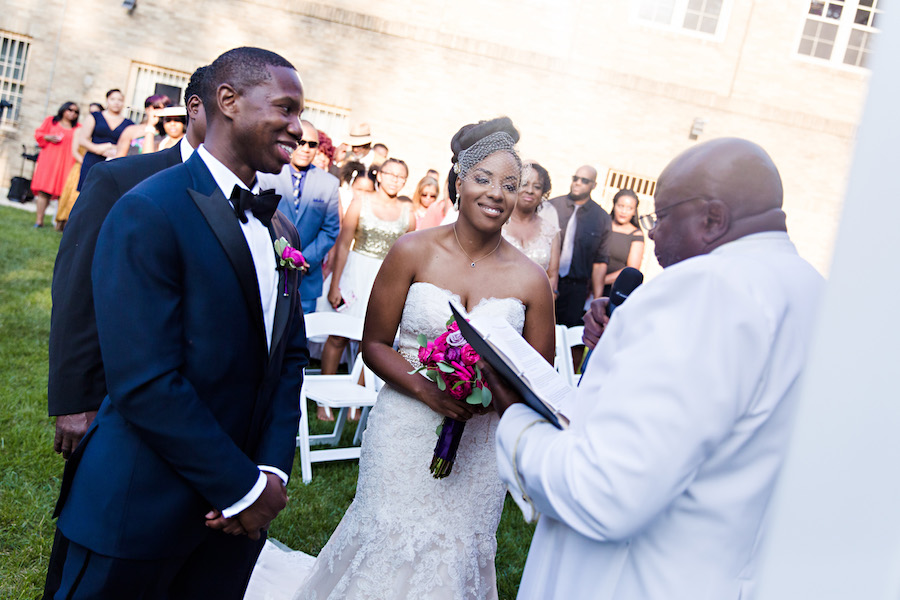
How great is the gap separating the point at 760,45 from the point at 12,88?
19.2 metres

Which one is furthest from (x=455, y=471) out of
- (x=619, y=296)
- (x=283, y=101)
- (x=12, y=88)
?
(x=12, y=88)

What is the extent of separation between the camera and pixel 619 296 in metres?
2.70

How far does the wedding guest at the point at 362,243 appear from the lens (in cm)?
757

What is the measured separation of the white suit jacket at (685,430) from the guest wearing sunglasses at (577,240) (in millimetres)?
6842

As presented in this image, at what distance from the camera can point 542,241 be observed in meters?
7.03

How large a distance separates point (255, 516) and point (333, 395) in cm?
354

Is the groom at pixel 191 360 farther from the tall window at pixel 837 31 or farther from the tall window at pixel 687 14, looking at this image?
the tall window at pixel 837 31

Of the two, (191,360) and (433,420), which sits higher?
(191,360)

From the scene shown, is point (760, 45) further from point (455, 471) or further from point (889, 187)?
point (889, 187)

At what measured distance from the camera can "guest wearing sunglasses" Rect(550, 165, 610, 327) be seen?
8516 millimetres

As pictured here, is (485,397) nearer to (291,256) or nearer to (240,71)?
(291,256)

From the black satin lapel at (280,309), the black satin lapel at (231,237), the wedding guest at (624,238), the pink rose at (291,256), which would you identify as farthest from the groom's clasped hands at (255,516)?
the wedding guest at (624,238)

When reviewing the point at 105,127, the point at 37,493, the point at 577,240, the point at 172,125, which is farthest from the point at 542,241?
the point at 105,127

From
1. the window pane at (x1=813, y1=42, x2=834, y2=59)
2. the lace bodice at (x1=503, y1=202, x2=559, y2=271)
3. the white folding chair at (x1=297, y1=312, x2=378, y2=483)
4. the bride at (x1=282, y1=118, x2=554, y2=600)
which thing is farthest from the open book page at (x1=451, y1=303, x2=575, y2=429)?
the window pane at (x1=813, y1=42, x2=834, y2=59)
